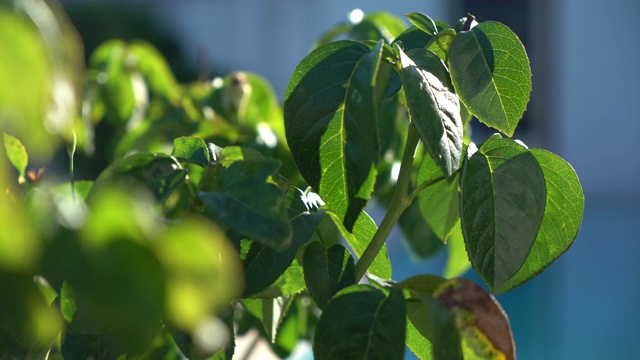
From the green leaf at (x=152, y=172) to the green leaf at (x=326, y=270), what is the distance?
109 millimetres

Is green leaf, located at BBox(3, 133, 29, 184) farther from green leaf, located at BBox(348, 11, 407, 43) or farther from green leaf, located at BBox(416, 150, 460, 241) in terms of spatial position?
green leaf, located at BBox(348, 11, 407, 43)

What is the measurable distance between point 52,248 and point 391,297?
1.00 ft

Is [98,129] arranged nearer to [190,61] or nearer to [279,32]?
[190,61]

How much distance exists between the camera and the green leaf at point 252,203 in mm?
420

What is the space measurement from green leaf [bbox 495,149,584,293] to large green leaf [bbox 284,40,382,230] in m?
0.12

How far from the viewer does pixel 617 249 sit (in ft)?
25.9

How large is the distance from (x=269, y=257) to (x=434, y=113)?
13 centimetres

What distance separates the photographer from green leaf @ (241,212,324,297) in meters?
0.54

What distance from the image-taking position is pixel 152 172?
50cm

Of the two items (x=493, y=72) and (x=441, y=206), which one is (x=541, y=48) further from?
(x=493, y=72)

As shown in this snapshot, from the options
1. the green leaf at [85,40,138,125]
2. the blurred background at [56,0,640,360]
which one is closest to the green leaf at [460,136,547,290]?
the green leaf at [85,40,138,125]

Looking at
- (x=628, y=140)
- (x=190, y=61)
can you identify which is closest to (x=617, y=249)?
(x=628, y=140)

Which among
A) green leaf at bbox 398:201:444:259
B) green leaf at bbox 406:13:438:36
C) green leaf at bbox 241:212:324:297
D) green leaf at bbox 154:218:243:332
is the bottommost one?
green leaf at bbox 398:201:444:259

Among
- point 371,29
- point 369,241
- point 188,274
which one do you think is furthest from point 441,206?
point 188,274
